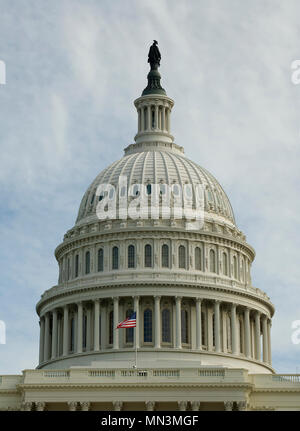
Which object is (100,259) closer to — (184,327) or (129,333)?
(129,333)

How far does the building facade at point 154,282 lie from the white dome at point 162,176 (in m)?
0.13

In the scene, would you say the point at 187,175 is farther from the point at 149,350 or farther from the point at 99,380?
the point at 99,380

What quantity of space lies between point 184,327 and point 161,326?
2.73 metres

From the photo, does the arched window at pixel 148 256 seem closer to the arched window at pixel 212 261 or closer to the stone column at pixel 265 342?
the arched window at pixel 212 261

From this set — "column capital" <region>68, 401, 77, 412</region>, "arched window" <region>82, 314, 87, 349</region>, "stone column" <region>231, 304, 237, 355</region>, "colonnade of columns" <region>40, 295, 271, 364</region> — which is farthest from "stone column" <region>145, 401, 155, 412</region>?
"stone column" <region>231, 304, 237, 355</region>

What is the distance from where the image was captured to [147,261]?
10756cm

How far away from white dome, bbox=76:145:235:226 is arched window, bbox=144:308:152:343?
13.6 meters

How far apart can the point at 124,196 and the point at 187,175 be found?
7.65 m

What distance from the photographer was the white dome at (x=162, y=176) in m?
112

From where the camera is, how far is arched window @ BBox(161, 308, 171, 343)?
103 m
